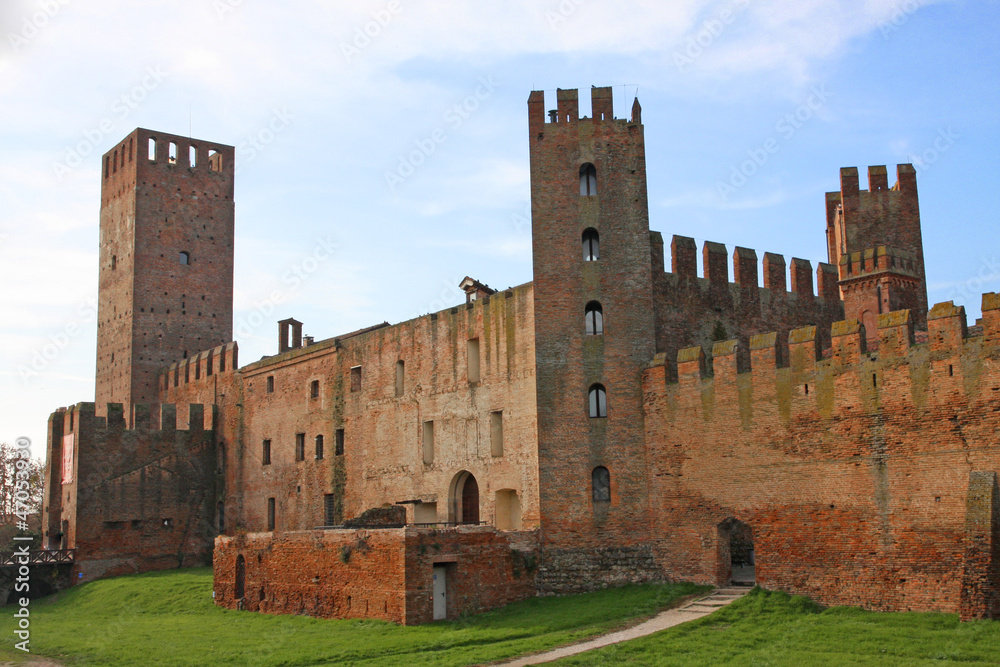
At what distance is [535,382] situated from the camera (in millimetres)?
25906

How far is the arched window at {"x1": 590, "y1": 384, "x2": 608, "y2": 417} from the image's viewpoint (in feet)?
83.7

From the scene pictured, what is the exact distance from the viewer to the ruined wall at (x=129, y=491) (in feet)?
123

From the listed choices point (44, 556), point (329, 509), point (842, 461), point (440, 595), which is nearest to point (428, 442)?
point (329, 509)

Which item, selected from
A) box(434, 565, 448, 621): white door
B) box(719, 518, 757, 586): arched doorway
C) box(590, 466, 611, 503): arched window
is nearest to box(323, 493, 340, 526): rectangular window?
box(434, 565, 448, 621): white door

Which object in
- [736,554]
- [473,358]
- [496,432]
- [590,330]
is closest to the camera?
[590,330]

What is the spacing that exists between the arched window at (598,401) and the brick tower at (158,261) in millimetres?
26242

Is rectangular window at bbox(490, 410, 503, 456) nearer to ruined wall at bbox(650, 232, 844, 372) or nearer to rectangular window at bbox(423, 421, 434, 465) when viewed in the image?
rectangular window at bbox(423, 421, 434, 465)

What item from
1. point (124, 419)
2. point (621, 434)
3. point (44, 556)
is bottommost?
point (44, 556)

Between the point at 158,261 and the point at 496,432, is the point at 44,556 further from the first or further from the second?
the point at 496,432

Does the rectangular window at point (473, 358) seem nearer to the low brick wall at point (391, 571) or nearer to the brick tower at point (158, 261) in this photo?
the low brick wall at point (391, 571)

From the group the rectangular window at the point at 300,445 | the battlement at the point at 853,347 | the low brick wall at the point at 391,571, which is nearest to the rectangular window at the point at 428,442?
the low brick wall at the point at 391,571

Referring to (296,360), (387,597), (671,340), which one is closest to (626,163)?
(671,340)

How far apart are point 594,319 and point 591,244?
6.29ft

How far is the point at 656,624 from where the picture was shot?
20.8 m
